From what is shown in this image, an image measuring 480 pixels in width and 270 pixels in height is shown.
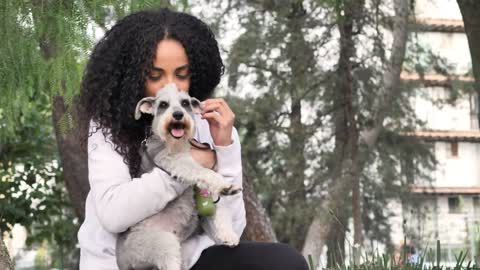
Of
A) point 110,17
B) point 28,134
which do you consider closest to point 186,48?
point 110,17

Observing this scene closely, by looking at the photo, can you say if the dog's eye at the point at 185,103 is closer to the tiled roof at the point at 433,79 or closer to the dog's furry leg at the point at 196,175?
the dog's furry leg at the point at 196,175

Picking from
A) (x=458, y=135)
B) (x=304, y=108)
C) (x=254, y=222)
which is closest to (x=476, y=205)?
(x=458, y=135)

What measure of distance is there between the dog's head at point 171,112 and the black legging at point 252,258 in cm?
40

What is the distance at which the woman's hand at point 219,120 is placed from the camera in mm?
2990

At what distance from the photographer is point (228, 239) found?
9.66 ft

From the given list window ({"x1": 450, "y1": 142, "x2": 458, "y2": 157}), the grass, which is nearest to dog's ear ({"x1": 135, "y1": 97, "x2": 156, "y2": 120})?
the grass

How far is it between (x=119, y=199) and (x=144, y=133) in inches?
17.6

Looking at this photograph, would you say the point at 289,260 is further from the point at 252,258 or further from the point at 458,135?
the point at 458,135

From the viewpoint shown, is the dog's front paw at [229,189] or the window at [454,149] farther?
the window at [454,149]

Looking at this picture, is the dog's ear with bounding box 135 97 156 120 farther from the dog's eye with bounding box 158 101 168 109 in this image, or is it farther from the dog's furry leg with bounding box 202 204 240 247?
the dog's furry leg with bounding box 202 204 240 247

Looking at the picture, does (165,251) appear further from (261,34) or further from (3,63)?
(261,34)

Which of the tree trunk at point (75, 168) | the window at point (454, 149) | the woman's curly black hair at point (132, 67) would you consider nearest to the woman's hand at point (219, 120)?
the woman's curly black hair at point (132, 67)

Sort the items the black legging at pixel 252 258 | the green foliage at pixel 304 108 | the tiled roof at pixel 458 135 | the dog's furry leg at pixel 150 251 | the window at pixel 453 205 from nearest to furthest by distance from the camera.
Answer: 1. the dog's furry leg at pixel 150 251
2. the black legging at pixel 252 258
3. the green foliage at pixel 304 108
4. the tiled roof at pixel 458 135
5. the window at pixel 453 205

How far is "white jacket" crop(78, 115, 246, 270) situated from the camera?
2809mm
